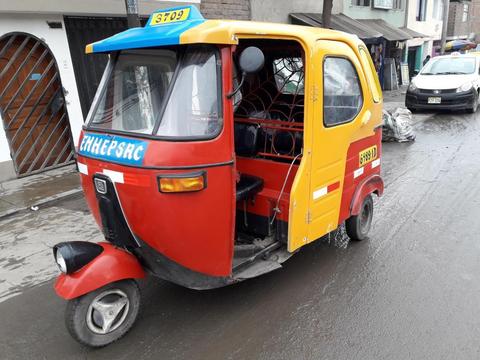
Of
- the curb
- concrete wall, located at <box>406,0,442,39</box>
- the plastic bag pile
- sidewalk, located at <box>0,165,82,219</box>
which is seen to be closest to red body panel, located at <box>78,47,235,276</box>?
the curb

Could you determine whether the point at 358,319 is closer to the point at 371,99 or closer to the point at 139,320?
the point at 139,320

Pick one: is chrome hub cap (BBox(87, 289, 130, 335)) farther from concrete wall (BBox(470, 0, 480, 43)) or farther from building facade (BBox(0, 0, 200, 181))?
concrete wall (BBox(470, 0, 480, 43))

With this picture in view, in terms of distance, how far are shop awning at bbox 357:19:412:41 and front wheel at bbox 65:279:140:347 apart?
15870 millimetres

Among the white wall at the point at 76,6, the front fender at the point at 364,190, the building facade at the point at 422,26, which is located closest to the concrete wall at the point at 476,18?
the building facade at the point at 422,26

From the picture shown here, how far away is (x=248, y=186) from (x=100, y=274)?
1416 mm

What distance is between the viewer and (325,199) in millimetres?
3691

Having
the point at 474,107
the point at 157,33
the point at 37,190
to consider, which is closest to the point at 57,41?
the point at 37,190

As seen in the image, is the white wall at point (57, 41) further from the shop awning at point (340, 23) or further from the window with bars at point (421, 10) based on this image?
the window with bars at point (421, 10)

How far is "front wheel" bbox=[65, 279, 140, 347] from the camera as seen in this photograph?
9.27ft

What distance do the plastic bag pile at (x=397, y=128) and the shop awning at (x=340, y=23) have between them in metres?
4.61

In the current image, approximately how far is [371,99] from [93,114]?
2.63 metres

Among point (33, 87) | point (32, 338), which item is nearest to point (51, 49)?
point (33, 87)

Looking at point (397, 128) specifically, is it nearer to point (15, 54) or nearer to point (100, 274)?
point (15, 54)

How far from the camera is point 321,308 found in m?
3.42
